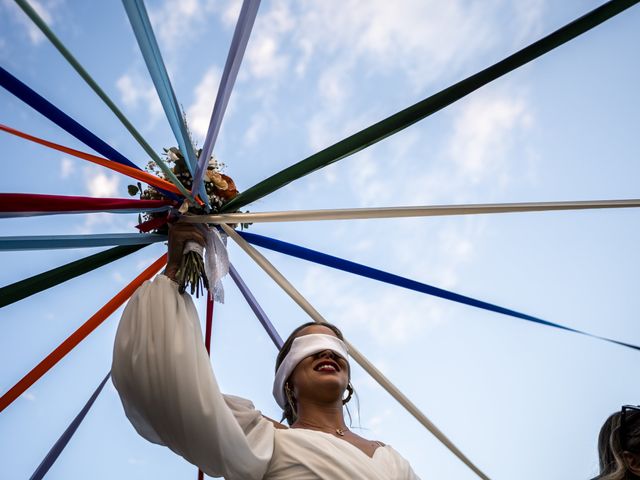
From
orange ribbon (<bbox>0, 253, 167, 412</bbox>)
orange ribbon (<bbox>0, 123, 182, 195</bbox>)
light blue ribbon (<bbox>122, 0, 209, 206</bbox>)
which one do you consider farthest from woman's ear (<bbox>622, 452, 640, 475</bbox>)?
orange ribbon (<bbox>0, 253, 167, 412</bbox>)

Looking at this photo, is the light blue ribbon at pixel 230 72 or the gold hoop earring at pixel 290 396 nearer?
the light blue ribbon at pixel 230 72

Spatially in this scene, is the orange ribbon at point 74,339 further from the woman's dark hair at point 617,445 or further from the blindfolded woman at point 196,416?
the woman's dark hair at point 617,445

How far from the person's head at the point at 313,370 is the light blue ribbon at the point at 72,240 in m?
0.98

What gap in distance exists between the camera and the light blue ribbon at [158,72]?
9.09 feet

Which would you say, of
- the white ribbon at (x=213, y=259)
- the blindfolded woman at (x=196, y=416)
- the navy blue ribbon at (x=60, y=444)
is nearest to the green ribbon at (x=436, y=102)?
the white ribbon at (x=213, y=259)

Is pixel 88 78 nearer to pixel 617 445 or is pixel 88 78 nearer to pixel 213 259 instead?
pixel 213 259

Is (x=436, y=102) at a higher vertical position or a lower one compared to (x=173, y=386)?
higher

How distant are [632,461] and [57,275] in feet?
10.2

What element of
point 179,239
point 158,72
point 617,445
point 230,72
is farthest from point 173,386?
point 617,445

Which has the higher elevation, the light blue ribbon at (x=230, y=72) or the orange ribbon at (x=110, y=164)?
the light blue ribbon at (x=230, y=72)

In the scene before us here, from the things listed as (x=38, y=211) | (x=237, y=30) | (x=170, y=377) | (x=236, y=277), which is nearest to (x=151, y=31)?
(x=237, y=30)

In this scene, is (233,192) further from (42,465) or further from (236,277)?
(42,465)

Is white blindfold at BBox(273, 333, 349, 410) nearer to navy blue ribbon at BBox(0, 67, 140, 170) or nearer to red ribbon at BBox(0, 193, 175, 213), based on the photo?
red ribbon at BBox(0, 193, 175, 213)

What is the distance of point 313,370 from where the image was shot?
3.25 m
